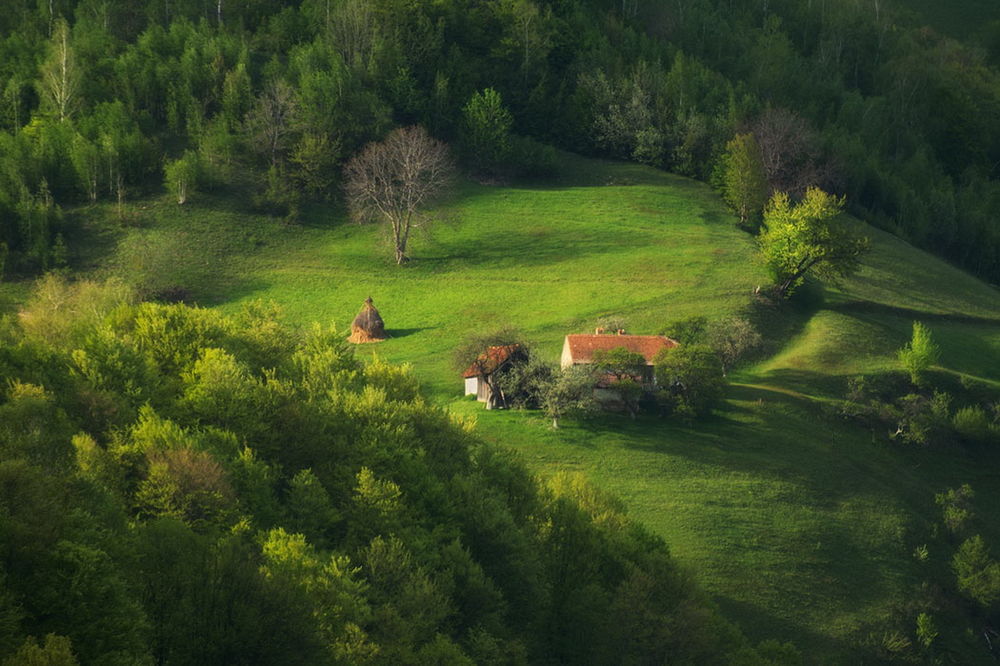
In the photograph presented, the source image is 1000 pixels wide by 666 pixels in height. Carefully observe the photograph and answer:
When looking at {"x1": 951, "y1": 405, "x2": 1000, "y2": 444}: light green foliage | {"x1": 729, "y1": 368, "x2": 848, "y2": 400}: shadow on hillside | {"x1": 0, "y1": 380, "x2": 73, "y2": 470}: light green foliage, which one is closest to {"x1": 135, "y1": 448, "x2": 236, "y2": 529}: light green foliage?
{"x1": 0, "y1": 380, "x2": 73, "y2": 470}: light green foliage

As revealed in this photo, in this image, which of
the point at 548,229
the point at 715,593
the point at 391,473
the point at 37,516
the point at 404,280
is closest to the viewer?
the point at 37,516

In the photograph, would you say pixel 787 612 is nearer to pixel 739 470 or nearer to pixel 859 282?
pixel 739 470

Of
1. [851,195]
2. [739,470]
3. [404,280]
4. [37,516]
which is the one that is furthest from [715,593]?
[851,195]

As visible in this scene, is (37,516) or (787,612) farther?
(787,612)

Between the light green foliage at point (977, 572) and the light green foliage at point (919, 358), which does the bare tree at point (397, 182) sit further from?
the light green foliage at point (977, 572)

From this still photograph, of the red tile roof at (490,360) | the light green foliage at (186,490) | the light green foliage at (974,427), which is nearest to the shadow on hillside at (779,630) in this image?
the red tile roof at (490,360)

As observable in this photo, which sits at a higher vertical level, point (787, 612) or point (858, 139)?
point (858, 139)
